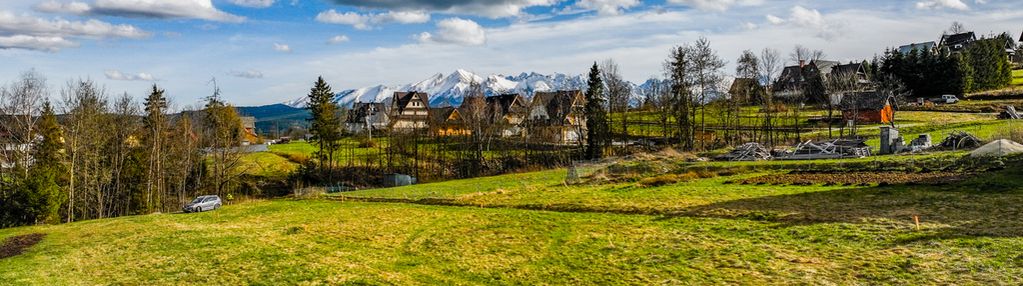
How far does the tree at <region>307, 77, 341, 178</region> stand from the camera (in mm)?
76688

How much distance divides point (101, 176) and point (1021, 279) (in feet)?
201

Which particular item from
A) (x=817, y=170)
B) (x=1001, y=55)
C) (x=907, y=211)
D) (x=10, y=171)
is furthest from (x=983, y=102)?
(x=10, y=171)

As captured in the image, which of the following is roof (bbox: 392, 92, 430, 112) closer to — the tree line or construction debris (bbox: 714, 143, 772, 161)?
the tree line

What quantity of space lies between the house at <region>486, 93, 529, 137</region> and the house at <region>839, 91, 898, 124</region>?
143ft

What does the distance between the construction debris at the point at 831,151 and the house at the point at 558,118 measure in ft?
108

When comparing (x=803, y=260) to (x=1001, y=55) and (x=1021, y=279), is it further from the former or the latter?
(x=1001, y=55)

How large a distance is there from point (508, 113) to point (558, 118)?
53.2ft

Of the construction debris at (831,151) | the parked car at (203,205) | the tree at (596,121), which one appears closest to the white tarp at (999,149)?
the construction debris at (831,151)

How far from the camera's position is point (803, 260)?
1975 centimetres

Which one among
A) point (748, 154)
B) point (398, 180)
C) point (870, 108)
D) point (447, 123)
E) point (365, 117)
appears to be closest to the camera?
point (748, 154)

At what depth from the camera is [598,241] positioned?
971 inches

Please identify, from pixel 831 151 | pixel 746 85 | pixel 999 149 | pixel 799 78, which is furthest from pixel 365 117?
pixel 999 149

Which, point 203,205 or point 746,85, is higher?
point 746,85

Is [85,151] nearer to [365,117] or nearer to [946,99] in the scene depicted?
[365,117]
